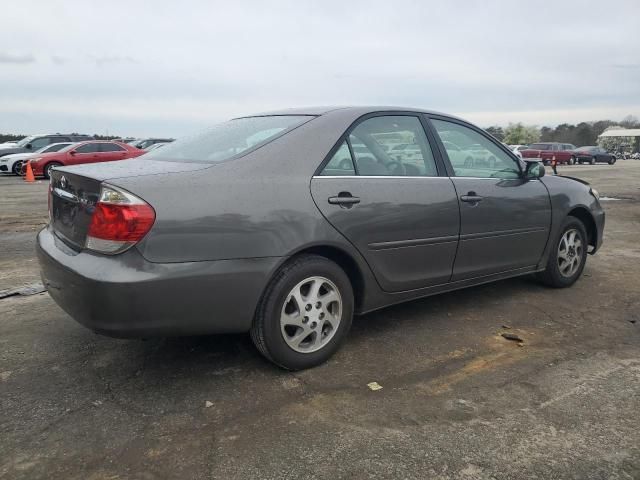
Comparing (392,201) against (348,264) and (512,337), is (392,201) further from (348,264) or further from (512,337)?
A: (512,337)

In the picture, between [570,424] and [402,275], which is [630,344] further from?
[402,275]

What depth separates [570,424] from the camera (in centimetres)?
258

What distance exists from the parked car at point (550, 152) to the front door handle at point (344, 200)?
36792 millimetres

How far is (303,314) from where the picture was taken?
3.09 metres

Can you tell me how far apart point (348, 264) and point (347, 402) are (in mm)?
881

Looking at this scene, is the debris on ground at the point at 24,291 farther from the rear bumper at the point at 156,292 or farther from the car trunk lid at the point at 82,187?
the rear bumper at the point at 156,292

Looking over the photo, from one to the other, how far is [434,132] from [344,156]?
919mm

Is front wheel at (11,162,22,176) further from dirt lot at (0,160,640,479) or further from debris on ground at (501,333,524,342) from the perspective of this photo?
debris on ground at (501,333,524,342)

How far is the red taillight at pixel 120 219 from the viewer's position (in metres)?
2.58

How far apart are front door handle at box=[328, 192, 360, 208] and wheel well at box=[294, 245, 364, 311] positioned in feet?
0.86

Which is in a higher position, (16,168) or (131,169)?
(131,169)

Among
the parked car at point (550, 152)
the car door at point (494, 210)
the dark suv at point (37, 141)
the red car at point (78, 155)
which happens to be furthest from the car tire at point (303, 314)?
the parked car at point (550, 152)

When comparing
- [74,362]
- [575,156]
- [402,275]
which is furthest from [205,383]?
[575,156]

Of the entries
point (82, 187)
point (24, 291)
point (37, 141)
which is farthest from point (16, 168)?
point (82, 187)
